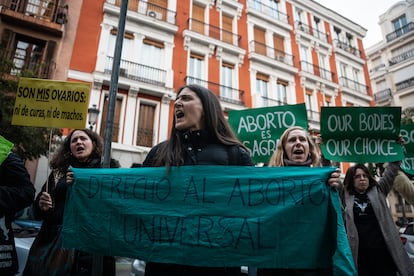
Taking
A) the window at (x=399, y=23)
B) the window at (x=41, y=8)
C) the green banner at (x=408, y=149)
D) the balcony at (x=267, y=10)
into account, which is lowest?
the green banner at (x=408, y=149)

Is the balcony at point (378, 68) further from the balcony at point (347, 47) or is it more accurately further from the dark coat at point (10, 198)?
the dark coat at point (10, 198)

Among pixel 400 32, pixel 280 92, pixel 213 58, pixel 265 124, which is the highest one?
pixel 400 32

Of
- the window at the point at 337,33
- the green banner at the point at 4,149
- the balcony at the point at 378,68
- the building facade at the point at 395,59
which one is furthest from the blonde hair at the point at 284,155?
the balcony at the point at 378,68

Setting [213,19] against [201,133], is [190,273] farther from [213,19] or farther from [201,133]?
[213,19]

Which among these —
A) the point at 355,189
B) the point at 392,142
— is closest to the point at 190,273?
the point at 355,189

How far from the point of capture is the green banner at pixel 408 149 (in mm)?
4211

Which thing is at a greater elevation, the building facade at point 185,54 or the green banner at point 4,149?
the building facade at point 185,54

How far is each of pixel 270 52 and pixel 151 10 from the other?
7.75 m

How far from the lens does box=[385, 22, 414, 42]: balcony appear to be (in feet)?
82.4

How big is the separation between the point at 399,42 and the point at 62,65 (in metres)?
29.4

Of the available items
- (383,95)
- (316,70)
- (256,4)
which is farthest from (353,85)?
(256,4)

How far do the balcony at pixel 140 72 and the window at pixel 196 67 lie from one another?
1.59 m

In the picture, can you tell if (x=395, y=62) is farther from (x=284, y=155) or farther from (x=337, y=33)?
(x=284, y=155)

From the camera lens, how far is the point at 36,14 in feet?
37.4
